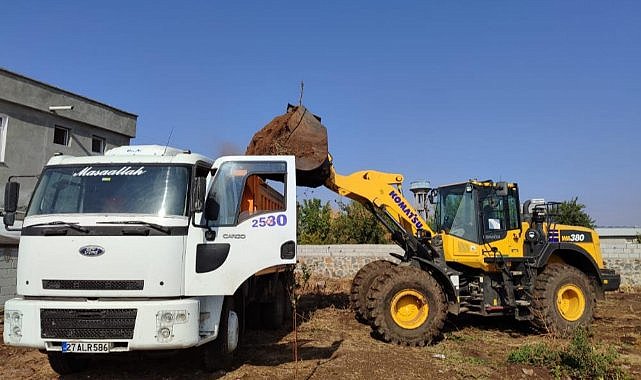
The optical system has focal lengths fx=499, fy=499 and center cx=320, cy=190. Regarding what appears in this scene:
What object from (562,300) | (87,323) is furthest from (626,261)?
(87,323)

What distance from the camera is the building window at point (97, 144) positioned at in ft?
58.5

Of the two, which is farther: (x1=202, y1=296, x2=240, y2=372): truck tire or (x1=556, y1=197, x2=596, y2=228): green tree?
(x1=556, y1=197, x2=596, y2=228): green tree

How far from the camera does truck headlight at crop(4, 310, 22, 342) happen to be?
210 inches

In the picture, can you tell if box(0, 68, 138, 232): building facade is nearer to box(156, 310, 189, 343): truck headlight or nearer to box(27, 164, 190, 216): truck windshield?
box(27, 164, 190, 216): truck windshield

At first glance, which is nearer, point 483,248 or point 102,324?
point 102,324

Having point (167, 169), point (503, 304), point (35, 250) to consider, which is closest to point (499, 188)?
point (503, 304)

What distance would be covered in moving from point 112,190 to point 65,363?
7.32 feet

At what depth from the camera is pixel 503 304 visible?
29.1 ft

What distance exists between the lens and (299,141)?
796 cm

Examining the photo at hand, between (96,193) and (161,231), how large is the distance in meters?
1.00

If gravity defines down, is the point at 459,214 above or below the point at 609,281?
above

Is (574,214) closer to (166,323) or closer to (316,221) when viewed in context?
(316,221)

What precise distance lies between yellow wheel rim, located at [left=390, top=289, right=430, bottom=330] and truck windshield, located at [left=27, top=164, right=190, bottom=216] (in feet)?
12.7

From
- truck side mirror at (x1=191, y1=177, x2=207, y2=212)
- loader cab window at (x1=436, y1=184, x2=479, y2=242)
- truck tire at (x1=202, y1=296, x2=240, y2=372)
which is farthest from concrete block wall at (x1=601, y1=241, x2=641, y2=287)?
truck side mirror at (x1=191, y1=177, x2=207, y2=212)
